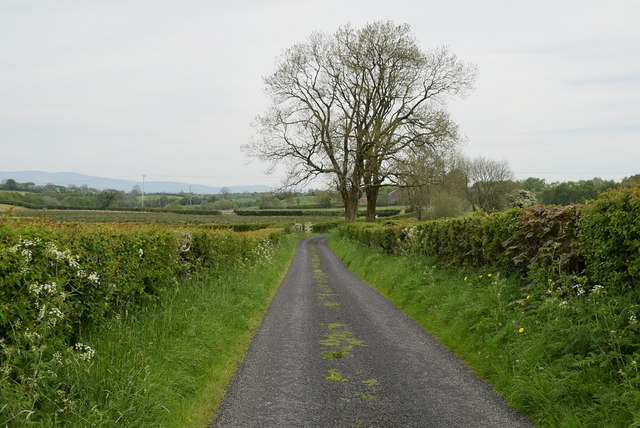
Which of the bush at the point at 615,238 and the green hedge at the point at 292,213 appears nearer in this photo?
the bush at the point at 615,238

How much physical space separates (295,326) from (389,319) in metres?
2.15

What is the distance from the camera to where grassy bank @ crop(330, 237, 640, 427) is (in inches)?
169

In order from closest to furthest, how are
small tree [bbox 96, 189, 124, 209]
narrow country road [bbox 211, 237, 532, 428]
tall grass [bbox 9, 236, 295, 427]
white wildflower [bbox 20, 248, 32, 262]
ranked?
1. white wildflower [bbox 20, 248, 32, 262]
2. tall grass [bbox 9, 236, 295, 427]
3. narrow country road [bbox 211, 237, 532, 428]
4. small tree [bbox 96, 189, 124, 209]

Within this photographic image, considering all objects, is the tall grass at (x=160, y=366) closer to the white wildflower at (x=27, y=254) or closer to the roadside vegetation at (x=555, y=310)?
the white wildflower at (x=27, y=254)

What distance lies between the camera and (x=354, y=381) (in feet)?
19.1

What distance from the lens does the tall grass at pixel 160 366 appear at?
4199 millimetres

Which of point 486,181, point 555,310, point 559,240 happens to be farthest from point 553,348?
point 486,181

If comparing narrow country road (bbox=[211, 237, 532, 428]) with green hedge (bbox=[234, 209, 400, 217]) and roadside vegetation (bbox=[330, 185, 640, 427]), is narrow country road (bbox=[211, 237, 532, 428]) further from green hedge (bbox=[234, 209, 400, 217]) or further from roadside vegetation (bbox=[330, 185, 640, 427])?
green hedge (bbox=[234, 209, 400, 217])

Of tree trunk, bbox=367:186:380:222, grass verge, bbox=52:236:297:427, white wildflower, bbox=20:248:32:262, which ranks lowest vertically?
grass verge, bbox=52:236:297:427

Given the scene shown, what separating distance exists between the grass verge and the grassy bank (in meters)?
3.64

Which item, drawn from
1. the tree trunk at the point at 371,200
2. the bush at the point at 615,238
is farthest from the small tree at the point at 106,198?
the bush at the point at 615,238

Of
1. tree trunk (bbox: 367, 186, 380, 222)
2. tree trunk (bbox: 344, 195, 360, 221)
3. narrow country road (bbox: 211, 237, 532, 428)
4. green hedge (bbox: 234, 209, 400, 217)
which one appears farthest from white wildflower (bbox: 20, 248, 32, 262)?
green hedge (bbox: 234, 209, 400, 217)

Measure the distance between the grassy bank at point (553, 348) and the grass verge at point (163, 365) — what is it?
3.64 metres

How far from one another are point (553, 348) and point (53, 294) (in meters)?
5.68
